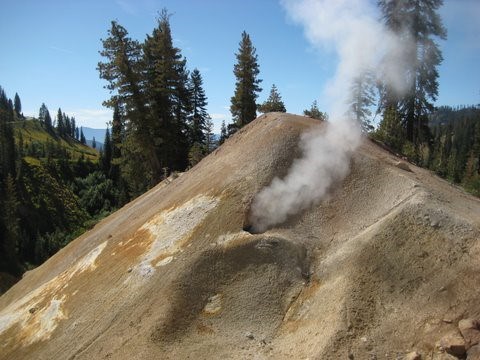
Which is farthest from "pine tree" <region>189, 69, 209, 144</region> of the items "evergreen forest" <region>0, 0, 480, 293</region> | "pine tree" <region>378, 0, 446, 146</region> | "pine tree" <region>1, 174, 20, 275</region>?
"pine tree" <region>1, 174, 20, 275</region>

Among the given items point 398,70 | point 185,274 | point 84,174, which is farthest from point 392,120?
point 84,174

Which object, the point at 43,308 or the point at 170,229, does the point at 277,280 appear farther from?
the point at 43,308

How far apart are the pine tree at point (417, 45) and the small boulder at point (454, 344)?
74.5ft

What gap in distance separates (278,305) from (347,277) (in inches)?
93.5

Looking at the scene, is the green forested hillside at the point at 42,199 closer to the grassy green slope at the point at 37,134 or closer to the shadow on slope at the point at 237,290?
the grassy green slope at the point at 37,134

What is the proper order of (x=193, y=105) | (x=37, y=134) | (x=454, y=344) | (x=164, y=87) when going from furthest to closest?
(x=37, y=134) < (x=193, y=105) < (x=164, y=87) < (x=454, y=344)

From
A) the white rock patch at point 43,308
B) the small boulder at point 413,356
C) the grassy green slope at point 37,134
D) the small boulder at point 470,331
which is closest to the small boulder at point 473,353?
the small boulder at point 470,331

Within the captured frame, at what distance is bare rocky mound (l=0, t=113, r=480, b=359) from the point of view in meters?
11.2

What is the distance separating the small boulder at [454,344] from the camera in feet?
32.4

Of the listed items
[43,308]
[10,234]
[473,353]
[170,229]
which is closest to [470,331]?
[473,353]

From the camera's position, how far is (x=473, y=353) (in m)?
9.79

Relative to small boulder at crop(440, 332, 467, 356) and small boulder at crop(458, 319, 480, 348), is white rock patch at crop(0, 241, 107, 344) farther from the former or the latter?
small boulder at crop(458, 319, 480, 348)

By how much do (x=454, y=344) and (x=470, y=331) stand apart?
587 millimetres

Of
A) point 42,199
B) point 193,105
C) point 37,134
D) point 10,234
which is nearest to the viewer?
point 193,105
